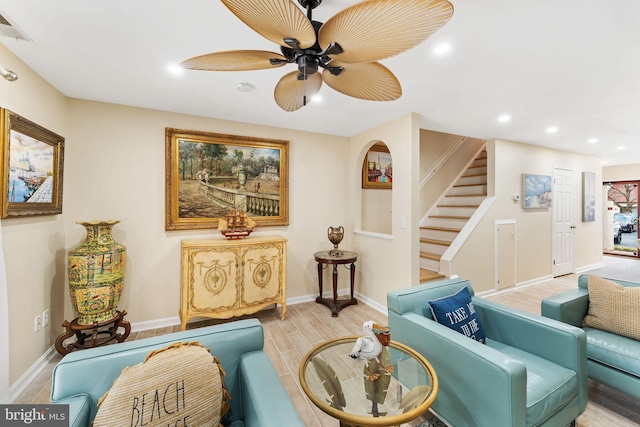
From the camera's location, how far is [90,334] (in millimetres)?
2549

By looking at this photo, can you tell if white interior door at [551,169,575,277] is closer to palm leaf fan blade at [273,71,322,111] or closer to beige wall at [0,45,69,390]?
palm leaf fan blade at [273,71,322,111]

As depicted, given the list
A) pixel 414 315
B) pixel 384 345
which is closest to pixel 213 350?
pixel 384 345

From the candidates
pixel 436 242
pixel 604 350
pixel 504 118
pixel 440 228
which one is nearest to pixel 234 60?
pixel 604 350

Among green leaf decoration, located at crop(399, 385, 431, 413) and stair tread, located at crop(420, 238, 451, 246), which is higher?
stair tread, located at crop(420, 238, 451, 246)

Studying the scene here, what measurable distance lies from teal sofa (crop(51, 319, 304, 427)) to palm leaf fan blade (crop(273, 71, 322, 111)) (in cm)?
138

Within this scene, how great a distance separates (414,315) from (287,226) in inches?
88.1

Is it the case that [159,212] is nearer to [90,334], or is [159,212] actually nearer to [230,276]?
[230,276]

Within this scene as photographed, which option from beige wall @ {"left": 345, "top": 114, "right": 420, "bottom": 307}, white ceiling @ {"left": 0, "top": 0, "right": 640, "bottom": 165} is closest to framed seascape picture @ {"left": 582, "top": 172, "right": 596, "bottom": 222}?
white ceiling @ {"left": 0, "top": 0, "right": 640, "bottom": 165}

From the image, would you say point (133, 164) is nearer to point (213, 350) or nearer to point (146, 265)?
point (146, 265)

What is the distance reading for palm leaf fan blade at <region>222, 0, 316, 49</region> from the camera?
873mm

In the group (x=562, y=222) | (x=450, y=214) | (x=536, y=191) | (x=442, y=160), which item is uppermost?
(x=442, y=160)

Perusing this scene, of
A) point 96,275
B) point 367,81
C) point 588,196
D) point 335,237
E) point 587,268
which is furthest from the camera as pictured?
point 587,268

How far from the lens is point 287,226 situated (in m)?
3.63

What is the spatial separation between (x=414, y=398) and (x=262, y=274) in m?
2.17
